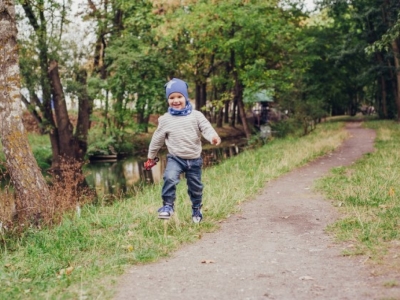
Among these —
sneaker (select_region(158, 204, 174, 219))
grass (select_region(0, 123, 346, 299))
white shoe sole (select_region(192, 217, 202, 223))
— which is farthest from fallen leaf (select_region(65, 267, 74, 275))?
white shoe sole (select_region(192, 217, 202, 223))

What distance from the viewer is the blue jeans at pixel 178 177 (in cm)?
630

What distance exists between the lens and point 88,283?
4539 mm

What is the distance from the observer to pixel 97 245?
5980 mm

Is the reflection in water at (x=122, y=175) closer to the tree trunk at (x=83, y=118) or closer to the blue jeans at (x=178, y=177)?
the tree trunk at (x=83, y=118)

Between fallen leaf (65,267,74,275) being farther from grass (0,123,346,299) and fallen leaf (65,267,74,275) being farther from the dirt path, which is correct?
the dirt path

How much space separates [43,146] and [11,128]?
63.9ft

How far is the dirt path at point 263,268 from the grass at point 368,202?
271mm

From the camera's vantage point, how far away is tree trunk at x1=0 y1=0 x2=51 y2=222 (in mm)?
7367

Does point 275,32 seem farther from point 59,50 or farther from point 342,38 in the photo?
point 342,38

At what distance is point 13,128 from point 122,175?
12.0m

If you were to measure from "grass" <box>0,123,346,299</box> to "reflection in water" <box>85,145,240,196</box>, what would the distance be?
20.8 ft

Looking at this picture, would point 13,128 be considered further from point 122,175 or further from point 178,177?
point 122,175

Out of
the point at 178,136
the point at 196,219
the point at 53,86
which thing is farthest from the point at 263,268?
the point at 53,86

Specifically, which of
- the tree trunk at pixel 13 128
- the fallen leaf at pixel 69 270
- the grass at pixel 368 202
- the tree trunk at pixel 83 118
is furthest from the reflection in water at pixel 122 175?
the fallen leaf at pixel 69 270
